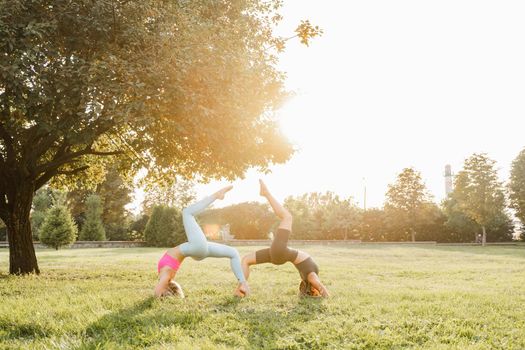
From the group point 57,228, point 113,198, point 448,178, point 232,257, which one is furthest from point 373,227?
point 232,257

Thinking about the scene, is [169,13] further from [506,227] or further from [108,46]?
[506,227]

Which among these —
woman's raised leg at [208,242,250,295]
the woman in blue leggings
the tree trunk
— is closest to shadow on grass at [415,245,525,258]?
woman's raised leg at [208,242,250,295]

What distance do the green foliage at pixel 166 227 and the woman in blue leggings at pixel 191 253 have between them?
91.8 feet

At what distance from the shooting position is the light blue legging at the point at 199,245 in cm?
798

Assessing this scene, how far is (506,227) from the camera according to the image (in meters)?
53.8

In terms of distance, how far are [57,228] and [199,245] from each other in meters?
25.7

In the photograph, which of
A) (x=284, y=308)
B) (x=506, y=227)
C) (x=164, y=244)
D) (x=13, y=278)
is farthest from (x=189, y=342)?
(x=506, y=227)

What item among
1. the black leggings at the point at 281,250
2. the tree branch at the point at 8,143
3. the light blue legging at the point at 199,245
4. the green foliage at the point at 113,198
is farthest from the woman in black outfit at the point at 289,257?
the green foliage at the point at 113,198

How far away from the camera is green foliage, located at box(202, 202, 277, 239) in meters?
50.2

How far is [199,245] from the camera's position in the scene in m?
7.95

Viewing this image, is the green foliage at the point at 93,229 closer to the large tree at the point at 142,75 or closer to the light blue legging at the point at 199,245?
the large tree at the point at 142,75

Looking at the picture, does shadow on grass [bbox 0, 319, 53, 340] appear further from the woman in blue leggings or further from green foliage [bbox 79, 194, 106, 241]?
green foliage [bbox 79, 194, 106, 241]

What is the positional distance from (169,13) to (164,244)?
28538mm

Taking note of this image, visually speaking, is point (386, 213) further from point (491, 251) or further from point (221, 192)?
point (221, 192)
